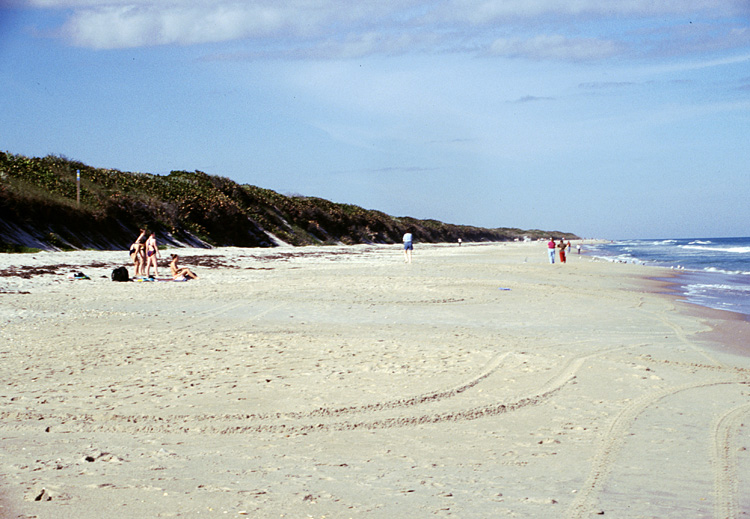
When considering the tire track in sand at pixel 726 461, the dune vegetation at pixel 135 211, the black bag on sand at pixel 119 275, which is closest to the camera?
the tire track in sand at pixel 726 461

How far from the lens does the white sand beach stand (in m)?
3.62

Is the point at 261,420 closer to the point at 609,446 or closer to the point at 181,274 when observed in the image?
the point at 609,446

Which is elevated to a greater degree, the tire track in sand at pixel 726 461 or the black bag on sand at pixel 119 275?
the black bag on sand at pixel 119 275

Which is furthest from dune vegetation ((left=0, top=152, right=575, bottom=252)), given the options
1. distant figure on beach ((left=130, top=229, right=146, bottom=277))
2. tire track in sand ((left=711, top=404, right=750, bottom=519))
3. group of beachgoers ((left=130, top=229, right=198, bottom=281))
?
tire track in sand ((left=711, top=404, right=750, bottom=519))

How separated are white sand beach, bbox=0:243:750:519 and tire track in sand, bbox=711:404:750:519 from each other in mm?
18

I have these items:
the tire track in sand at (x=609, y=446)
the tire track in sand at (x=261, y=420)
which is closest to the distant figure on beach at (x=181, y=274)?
the tire track in sand at (x=261, y=420)

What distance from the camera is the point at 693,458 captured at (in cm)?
429

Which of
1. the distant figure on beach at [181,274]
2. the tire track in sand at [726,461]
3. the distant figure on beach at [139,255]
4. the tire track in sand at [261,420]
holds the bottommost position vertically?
the tire track in sand at [726,461]

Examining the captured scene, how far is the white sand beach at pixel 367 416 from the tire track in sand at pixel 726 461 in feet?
0.06

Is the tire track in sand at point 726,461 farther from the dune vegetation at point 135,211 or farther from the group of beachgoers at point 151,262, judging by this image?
the dune vegetation at point 135,211

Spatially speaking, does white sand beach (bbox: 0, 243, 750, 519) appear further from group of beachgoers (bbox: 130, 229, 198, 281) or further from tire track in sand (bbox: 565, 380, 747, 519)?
group of beachgoers (bbox: 130, 229, 198, 281)

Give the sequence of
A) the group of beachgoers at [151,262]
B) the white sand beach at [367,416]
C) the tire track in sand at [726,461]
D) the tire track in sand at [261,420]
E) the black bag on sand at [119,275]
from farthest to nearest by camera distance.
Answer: the group of beachgoers at [151,262]
the black bag on sand at [119,275]
the tire track in sand at [261,420]
the white sand beach at [367,416]
the tire track in sand at [726,461]

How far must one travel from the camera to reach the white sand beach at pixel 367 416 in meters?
3.62

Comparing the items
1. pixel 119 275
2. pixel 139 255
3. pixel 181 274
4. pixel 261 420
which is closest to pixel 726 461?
pixel 261 420
